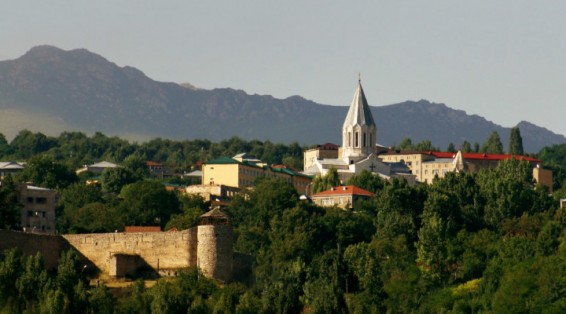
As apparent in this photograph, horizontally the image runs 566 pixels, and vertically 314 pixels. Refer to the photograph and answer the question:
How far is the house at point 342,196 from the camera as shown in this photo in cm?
10088

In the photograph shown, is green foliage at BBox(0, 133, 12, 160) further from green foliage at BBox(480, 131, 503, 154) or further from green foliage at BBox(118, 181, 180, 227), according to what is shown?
green foliage at BBox(118, 181, 180, 227)

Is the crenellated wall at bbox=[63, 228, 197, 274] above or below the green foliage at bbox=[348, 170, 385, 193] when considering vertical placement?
below

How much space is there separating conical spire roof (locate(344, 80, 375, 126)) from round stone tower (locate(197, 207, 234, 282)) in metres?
56.8

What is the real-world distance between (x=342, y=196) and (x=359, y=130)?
75.6ft

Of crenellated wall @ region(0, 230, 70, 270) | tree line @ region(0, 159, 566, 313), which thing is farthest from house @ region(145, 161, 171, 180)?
crenellated wall @ region(0, 230, 70, 270)

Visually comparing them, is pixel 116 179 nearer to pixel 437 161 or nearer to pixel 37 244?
pixel 437 161

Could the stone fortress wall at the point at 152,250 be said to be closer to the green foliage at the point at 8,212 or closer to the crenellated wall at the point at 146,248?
the crenellated wall at the point at 146,248

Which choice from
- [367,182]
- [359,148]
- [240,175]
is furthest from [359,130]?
[367,182]

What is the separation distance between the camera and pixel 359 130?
124812mm

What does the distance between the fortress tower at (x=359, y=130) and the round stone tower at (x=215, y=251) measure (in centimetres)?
5624

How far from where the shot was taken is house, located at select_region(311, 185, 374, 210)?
10088 cm

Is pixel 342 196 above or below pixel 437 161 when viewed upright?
below

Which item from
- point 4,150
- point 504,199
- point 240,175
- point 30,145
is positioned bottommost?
point 504,199

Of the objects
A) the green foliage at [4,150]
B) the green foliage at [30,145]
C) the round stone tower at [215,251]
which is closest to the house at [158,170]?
the green foliage at [30,145]
